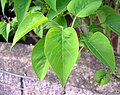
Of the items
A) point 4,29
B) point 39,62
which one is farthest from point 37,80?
point 39,62

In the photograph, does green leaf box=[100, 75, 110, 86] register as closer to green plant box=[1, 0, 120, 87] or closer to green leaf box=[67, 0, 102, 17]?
green plant box=[1, 0, 120, 87]

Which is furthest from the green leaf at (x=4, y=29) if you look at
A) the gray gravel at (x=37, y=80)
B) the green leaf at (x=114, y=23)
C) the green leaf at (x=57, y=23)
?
the green leaf at (x=114, y=23)

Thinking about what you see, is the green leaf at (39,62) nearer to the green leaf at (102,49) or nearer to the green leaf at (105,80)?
the green leaf at (102,49)

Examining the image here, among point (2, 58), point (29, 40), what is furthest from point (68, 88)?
point (29, 40)

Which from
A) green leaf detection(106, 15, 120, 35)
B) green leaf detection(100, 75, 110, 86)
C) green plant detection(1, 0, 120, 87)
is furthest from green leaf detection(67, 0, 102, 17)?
green leaf detection(100, 75, 110, 86)

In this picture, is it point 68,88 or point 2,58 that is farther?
point 2,58

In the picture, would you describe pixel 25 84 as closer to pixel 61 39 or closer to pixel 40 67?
pixel 40 67
